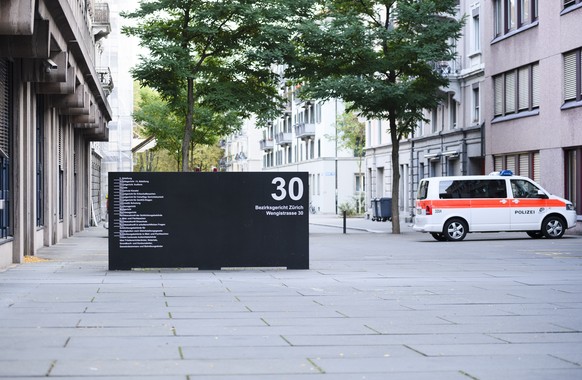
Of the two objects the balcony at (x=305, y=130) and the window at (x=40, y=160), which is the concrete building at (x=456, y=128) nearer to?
the window at (x=40, y=160)

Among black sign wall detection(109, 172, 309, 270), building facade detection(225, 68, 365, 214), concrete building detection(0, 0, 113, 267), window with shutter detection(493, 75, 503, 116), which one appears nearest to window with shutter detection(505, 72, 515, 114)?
window with shutter detection(493, 75, 503, 116)

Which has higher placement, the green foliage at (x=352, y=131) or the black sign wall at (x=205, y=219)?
the green foliage at (x=352, y=131)

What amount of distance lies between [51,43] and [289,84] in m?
19.7

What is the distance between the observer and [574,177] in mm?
→ 35281

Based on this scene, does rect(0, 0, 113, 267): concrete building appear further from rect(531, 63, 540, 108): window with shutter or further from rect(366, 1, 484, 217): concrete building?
rect(531, 63, 540, 108): window with shutter

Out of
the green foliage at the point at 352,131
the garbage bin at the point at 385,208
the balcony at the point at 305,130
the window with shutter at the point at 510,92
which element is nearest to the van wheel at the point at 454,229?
the window with shutter at the point at 510,92

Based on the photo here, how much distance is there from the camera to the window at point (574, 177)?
1364 inches

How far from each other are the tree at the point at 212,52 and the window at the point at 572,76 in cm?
942

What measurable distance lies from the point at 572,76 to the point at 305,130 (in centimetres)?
5553

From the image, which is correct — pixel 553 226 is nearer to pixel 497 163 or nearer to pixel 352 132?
pixel 497 163

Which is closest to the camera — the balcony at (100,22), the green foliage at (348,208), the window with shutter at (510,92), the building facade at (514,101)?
the building facade at (514,101)

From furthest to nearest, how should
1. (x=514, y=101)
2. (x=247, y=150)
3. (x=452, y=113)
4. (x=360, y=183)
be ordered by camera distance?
(x=247, y=150)
(x=360, y=183)
(x=452, y=113)
(x=514, y=101)

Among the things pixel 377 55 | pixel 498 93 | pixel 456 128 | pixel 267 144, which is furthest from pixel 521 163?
pixel 267 144

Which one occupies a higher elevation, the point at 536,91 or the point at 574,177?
the point at 536,91
